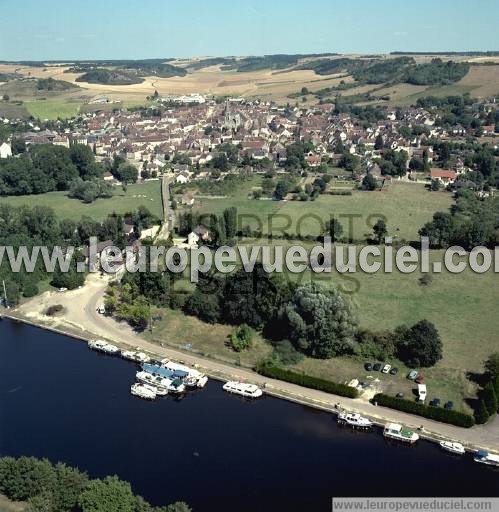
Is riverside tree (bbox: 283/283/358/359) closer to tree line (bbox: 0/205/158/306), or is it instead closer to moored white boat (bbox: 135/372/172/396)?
moored white boat (bbox: 135/372/172/396)

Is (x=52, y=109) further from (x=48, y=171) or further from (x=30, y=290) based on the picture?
(x=30, y=290)

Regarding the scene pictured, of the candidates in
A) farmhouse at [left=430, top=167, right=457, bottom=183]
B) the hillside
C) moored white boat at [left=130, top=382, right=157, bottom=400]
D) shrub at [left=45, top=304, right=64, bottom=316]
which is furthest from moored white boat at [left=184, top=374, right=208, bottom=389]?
the hillside

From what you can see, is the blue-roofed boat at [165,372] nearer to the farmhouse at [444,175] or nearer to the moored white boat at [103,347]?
the moored white boat at [103,347]

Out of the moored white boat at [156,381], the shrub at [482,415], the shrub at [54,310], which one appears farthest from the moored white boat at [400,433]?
the shrub at [54,310]

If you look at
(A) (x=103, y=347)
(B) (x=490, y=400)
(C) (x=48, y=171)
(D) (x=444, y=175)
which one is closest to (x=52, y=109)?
(C) (x=48, y=171)

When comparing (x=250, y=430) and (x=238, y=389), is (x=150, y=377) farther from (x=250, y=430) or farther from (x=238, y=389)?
(x=250, y=430)

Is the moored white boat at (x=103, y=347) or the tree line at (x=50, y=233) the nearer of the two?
the moored white boat at (x=103, y=347)
